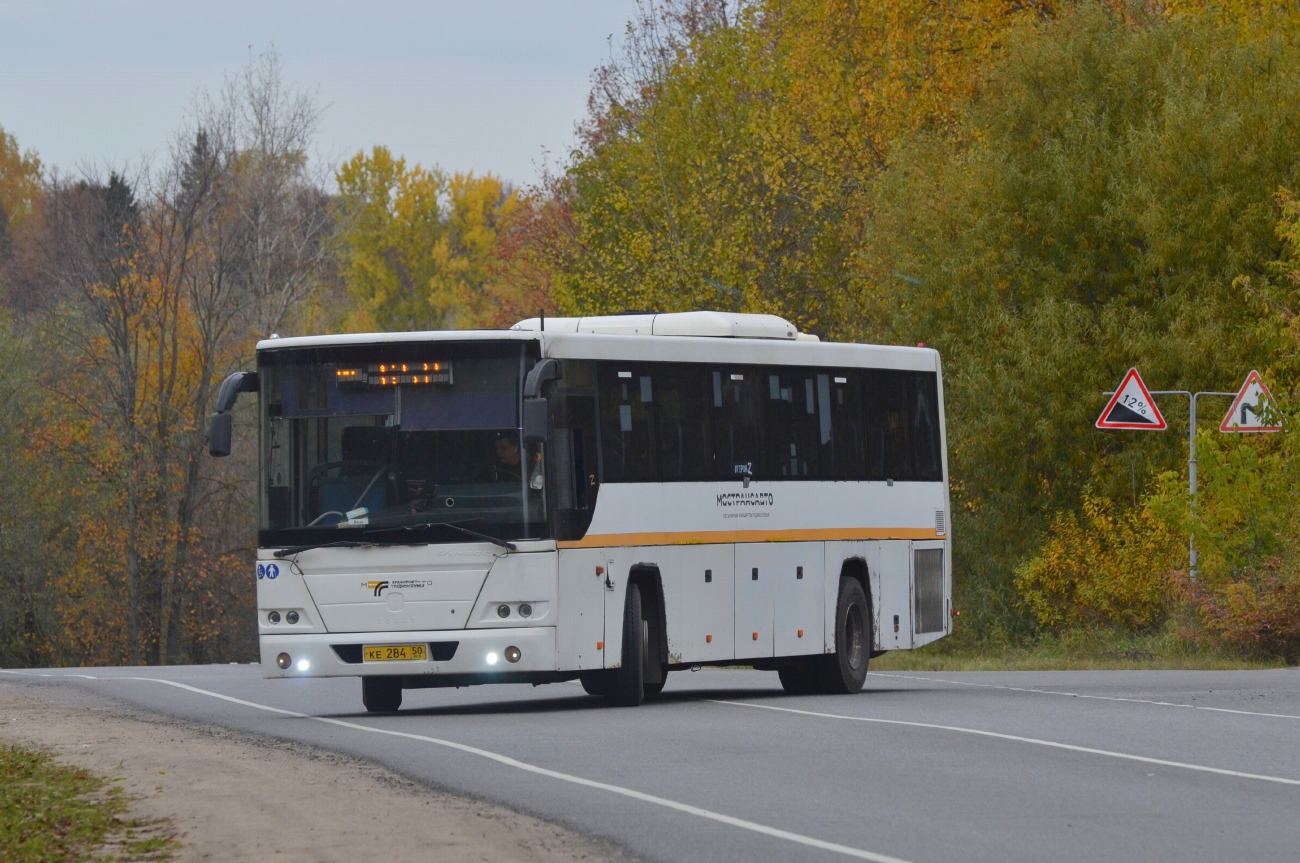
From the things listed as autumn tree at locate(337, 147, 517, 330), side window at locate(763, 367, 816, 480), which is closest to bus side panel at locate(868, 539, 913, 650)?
side window at locate(763, 367, 816, 480)

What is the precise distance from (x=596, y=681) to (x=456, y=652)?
92.6 inches

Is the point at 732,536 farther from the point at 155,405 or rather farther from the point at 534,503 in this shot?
the point at 155,405

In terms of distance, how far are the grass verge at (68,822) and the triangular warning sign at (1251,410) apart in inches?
725

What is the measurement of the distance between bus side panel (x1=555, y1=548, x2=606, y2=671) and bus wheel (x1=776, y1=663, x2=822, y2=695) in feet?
13.1

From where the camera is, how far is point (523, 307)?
82.9m

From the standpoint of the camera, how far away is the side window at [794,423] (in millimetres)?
21688

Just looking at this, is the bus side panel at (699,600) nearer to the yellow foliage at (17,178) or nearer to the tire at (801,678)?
the tire at (801,678)

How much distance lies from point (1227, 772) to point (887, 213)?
89.4ft

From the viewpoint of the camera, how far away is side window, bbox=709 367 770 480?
21109 mm

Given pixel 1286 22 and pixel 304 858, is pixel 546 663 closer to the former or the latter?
pixel 304 858

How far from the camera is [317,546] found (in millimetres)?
19125

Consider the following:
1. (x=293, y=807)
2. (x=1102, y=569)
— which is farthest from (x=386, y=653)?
(x=1102, y=569)

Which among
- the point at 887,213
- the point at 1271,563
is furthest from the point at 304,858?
the point at 887,213

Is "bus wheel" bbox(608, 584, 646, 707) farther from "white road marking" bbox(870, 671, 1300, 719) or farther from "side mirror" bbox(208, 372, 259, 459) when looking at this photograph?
"white road marking" bbox(870, 671, 1300, 719)
